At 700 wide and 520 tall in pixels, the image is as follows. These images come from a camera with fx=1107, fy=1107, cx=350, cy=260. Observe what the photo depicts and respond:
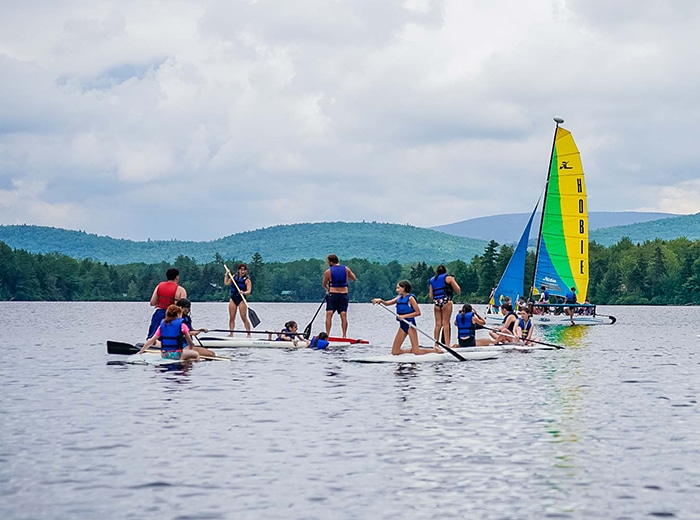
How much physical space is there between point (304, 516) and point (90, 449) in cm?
452

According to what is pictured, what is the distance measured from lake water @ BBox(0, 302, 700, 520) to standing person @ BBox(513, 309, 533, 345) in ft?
25.1

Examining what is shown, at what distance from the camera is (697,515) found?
10.9 metres

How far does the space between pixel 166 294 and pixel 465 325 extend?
8.70m

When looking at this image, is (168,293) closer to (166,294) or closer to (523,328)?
(166,294)

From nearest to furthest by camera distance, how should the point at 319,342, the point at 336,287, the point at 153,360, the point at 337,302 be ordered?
the point at 153,360 → the point at 319,342 → the point at 337,302 → the point at 336,287

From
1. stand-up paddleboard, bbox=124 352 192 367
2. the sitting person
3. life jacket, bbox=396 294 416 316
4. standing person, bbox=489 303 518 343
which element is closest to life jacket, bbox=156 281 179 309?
stand-up paddleboard, bbox=124 352 192 367

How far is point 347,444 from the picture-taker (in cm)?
1480

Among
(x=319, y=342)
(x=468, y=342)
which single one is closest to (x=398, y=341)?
(x=468, y=342)

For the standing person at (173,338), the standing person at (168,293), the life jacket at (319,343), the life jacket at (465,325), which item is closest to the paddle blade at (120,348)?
the standing person at (173,338)

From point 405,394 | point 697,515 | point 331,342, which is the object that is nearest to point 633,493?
point 697,515

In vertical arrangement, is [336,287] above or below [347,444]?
above

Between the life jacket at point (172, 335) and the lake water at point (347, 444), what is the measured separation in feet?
2.34

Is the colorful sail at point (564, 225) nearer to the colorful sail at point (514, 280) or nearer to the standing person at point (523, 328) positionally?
the colorful sail at point (514, 280)

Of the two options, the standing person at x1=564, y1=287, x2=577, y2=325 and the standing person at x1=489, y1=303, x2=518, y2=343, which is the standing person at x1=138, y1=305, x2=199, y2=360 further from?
the standing person at x1=564, y1=287, x2=577, y2=325
